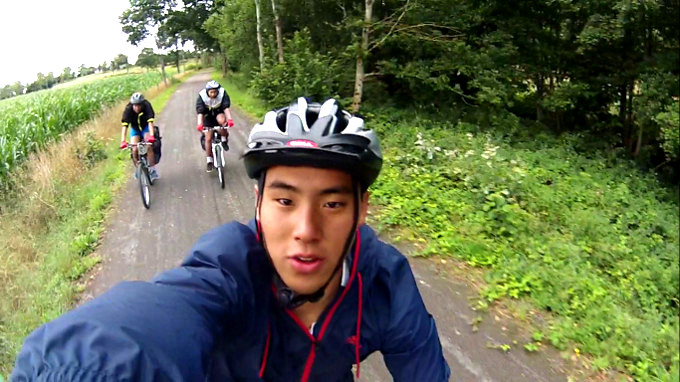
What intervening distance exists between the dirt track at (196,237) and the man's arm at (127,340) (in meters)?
2.69

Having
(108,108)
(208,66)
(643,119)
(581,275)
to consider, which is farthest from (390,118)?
(208,66)

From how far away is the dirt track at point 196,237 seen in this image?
3.47 meters

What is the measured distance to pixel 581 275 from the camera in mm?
4500

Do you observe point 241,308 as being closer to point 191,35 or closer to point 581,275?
point 581,275

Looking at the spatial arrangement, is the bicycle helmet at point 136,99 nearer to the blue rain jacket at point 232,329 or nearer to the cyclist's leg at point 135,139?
the cyclist's leg at point 135,139

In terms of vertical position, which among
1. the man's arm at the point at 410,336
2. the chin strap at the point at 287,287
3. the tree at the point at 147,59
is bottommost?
the man's arm at the point at 410,336

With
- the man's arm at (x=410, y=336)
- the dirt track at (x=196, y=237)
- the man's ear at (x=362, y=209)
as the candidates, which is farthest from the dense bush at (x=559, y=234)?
the man's ear at (x=362, y=209)

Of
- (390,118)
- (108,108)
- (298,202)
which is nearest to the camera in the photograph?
(298,202)

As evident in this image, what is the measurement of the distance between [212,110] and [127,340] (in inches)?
314

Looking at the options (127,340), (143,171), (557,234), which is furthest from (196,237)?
(127,340)

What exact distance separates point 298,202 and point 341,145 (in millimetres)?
234

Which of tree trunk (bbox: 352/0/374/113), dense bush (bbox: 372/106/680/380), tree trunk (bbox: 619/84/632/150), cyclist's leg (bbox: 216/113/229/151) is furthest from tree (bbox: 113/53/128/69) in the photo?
tree trunk (bbox: 619/84/632/150)

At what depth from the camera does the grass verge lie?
4.44m

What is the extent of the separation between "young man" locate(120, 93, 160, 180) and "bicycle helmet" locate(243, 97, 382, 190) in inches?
267
